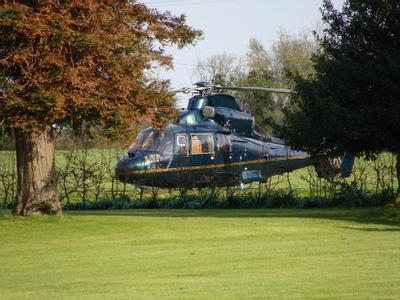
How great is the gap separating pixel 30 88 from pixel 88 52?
120 centimetres

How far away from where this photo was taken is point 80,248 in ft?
51.3

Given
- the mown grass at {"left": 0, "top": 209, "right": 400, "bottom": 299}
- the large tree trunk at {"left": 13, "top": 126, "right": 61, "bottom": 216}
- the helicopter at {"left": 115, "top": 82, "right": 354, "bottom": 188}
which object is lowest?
the mown grass at {"left": 0, "top": 209, "right": 400, "bottom": 299}

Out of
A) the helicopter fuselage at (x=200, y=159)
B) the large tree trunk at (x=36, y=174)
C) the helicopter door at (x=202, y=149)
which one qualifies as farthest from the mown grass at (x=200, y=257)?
the helicopter door at (x=202, y=149)

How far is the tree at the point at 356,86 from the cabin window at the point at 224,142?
9.74 metres

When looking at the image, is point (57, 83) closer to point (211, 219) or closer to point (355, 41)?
point (211, 219)

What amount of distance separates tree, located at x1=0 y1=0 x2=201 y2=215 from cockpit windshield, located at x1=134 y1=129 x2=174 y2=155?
1179cm

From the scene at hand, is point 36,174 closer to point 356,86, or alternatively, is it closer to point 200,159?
point 356,86

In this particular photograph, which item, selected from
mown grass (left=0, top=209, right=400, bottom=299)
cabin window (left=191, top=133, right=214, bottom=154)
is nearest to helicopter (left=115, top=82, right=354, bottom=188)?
cabin window (left=191, top=133, right=214, bottom=154)

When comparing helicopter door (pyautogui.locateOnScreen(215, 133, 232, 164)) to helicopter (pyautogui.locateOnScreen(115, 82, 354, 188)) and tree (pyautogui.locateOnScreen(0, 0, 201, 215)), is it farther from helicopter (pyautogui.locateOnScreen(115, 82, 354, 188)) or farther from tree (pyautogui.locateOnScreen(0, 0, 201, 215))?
tree (pyautogui.locateOnScreen(0, 0, 201, 215))

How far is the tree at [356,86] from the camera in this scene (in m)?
22.0

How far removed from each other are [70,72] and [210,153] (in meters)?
16.2

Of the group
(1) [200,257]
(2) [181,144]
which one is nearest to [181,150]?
(2) [181,144]

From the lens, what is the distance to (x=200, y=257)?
1379 cm

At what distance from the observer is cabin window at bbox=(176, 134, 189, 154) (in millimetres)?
32031
